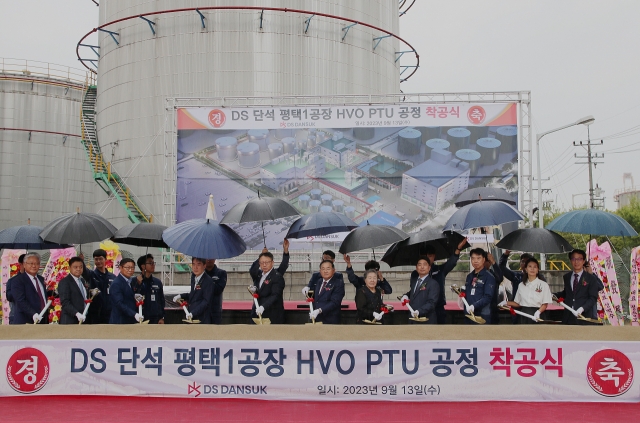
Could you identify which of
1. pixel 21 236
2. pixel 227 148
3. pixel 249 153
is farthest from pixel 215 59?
pixel 21 236

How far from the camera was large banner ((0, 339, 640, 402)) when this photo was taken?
666 cm

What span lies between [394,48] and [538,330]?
23288 mm

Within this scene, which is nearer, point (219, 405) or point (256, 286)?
point (219, 405)

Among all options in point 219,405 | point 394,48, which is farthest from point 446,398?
point 394,48

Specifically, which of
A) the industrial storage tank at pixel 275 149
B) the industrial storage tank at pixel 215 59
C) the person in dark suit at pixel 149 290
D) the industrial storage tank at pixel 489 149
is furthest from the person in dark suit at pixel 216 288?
the industrial storage tank at pixel 215 59

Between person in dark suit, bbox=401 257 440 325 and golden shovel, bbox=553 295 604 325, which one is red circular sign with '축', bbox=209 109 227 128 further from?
golden shovel, bbox=553 295 604 325

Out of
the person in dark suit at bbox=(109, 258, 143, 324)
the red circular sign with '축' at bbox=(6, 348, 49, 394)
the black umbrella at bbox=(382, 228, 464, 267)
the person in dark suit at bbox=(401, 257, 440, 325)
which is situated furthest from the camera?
the black umbrella at bbox=(382, 228, 464, 267)

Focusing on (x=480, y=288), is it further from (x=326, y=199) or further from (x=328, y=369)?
(x=326, y=199)

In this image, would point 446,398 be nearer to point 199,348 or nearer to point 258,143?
point 199,348

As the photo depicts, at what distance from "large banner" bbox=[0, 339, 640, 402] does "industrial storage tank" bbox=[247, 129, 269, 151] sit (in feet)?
39.9

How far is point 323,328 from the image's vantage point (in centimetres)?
682

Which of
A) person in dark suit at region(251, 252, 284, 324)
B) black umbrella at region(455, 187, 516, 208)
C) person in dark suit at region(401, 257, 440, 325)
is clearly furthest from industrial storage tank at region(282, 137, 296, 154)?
person in dark suit at region(401, 257, 440, 325)

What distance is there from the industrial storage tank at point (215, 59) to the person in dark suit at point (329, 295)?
1707 centimetres

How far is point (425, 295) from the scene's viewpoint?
834cm
